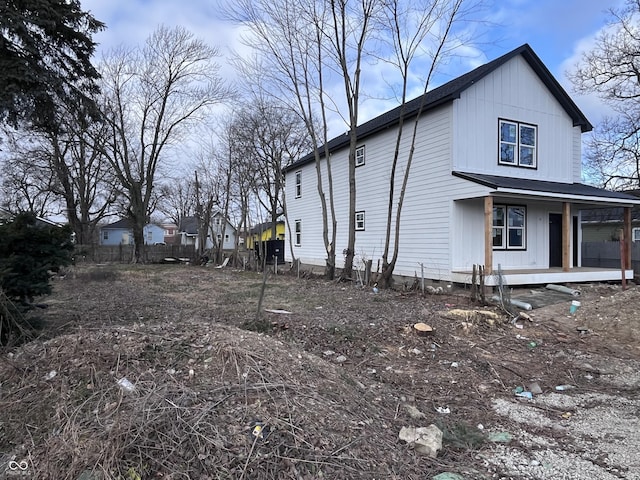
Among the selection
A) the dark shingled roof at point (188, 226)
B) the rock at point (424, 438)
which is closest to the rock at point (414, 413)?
the rock at point (424, 438)

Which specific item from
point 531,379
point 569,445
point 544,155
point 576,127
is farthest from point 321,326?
point 576,127

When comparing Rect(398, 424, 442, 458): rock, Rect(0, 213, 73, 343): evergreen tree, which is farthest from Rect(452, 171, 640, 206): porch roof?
Rect(0, 213, 73, 343): evergreen tree

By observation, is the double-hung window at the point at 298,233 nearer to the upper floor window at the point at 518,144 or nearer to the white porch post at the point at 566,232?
the upper floor window at the point at 518,144

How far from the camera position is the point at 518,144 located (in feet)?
43.6

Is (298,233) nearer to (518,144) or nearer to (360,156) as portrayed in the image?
(360,156)

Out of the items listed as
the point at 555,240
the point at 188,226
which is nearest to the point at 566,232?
the point at 555,240

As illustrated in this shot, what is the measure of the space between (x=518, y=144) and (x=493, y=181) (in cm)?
330

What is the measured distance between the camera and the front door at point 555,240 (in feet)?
46.5

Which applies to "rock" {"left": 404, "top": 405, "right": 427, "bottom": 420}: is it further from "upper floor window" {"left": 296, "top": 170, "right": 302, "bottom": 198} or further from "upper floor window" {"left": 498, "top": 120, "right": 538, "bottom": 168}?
"upper floor window" {"left": 296, "top": 170, "right": 302, "bottom": 198}

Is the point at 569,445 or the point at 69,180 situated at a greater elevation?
the point at 69,180

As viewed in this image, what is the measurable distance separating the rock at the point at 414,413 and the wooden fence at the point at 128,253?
24.0 metres

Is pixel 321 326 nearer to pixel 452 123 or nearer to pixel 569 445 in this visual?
pixel 569 445

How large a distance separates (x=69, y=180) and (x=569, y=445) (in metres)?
37.1

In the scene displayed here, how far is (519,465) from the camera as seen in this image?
2.91 m
